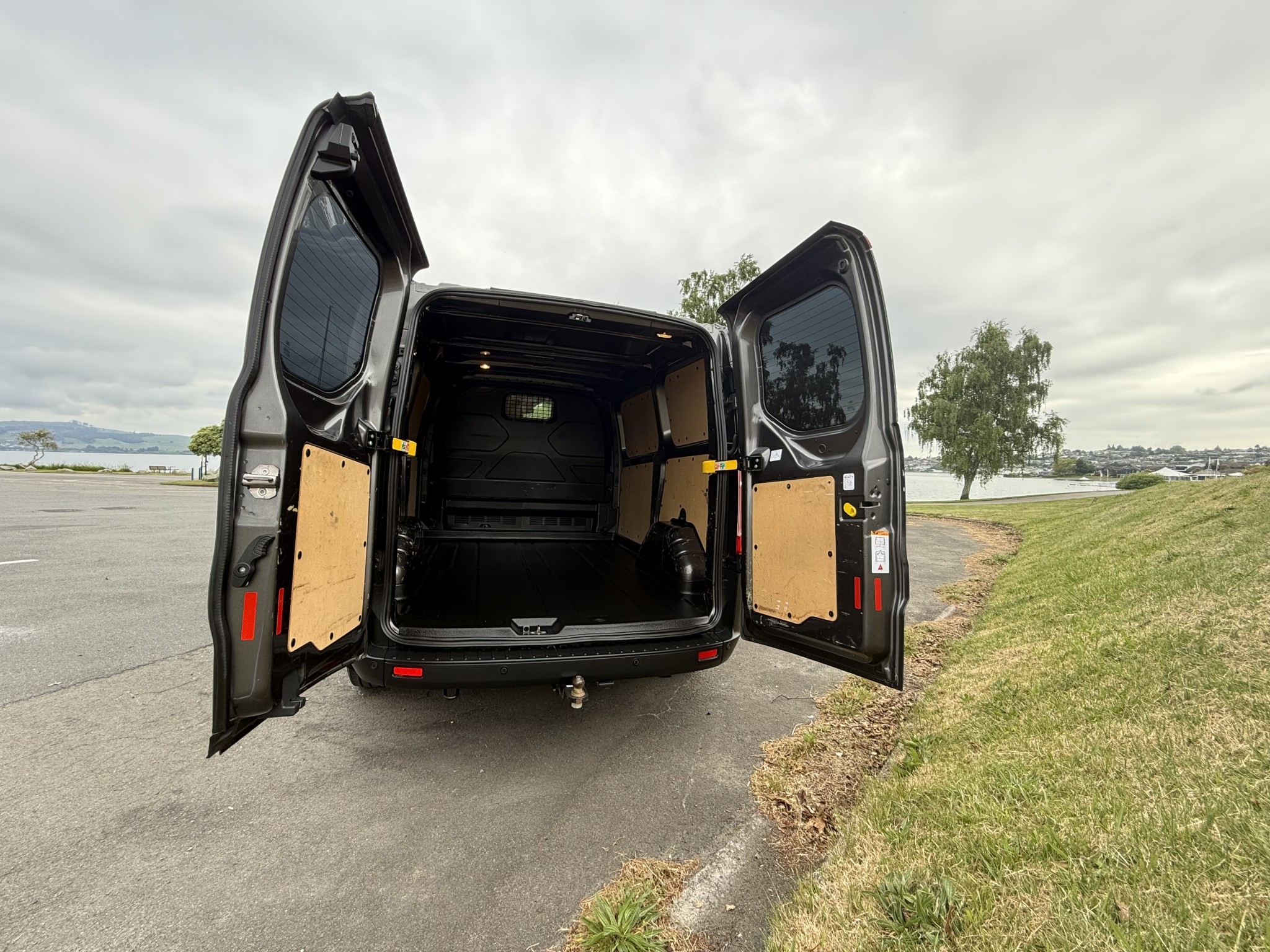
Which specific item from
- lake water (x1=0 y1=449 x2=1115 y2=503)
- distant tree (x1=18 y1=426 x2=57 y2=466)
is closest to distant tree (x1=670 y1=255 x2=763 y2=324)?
lake water (x1=0 y1=449 x2=1115 y2=503)

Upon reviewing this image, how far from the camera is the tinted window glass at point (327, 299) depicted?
173 cm

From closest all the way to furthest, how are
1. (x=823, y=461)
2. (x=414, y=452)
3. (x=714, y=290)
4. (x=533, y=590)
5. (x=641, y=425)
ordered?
(x=823, y=461)
(x=414, y=452)
(x=533, y=590)
(x=641, y=425)
(x=714, y=290)

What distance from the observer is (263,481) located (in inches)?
61.2

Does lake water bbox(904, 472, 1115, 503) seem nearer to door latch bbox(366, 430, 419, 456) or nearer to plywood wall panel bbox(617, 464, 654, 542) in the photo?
plywood wall panel bbox(617, 464, 654, 542)

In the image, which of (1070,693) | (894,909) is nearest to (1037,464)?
(1070,693)

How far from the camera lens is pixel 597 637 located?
95.9 inches

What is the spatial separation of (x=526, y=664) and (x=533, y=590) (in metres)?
1.21

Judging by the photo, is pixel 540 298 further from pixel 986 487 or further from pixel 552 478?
pixel 986 487

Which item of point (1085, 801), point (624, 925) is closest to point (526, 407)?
point (624, 925)

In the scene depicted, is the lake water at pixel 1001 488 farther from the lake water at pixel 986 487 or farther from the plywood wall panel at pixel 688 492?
the plywood wall panel at pixel 688 492

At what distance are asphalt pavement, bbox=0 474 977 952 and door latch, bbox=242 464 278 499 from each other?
1.24 m

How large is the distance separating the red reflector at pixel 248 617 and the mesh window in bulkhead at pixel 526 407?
3716 millimetres

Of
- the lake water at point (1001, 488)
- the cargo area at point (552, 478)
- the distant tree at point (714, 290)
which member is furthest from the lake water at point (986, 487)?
the cargo area at point (552, 478)

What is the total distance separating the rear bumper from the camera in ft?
6.92
